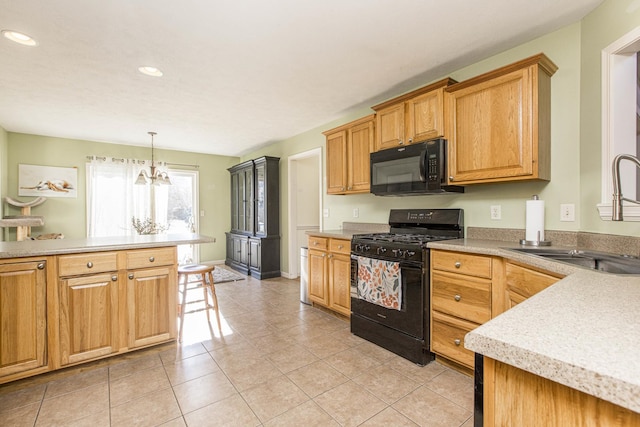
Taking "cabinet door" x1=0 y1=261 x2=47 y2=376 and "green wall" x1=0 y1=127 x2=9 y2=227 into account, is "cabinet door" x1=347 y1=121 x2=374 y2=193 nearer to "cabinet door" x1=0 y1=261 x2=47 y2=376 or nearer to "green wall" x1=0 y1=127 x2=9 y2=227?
"cabinet door" x1=0 y1=261 x2=47 y2=376

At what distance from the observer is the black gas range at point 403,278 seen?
88.8 inches

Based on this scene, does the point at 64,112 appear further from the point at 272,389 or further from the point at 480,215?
the point at 480,215

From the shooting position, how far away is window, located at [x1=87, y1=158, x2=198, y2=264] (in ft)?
16.7

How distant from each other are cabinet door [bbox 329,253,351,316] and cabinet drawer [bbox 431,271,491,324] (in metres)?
0.96

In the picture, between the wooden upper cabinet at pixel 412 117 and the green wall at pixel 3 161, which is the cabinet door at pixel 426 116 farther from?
the green wall at pixel 3 161

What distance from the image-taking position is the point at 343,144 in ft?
11.2

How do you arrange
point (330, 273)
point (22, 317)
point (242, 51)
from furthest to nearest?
point (330, 273) < point (242, 51) < point (22, 317)

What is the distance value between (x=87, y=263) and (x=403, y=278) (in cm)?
234

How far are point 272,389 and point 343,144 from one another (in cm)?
248

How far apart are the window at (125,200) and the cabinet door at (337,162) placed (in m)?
3.66

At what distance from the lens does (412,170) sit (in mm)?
2600

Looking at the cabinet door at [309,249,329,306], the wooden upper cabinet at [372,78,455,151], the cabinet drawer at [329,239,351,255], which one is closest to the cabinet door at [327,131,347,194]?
the wooden upper cabinet at [372,78,455,151]

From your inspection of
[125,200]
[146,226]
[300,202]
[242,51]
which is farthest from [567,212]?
[125,200]

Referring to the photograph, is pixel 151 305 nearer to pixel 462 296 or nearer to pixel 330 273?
pixel 330 273
